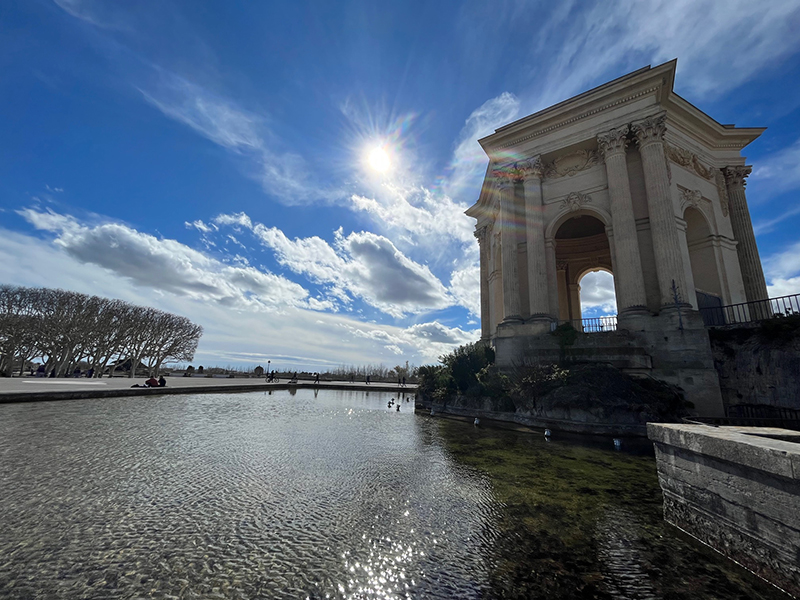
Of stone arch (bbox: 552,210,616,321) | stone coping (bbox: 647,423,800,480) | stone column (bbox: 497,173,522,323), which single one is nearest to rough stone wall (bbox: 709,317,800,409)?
stone column (bbox: 497,173,522,323)

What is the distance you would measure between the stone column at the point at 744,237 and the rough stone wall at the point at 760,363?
9.06 metres

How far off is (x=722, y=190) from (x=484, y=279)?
16.5 metres

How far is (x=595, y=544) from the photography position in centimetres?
374

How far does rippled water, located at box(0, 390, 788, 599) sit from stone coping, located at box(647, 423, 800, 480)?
1.10 meters

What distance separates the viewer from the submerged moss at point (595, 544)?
297 centimetres

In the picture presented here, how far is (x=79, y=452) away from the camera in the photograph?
6.34m

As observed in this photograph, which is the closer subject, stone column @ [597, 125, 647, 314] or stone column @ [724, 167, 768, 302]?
stone column @ [597, 125, 647, 314]

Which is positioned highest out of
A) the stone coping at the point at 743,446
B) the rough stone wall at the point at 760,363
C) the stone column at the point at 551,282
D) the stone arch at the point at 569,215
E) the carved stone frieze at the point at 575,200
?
the carved stone frieze at the point at 575,200

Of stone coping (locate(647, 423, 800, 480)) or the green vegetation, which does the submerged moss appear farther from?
the green vegetation

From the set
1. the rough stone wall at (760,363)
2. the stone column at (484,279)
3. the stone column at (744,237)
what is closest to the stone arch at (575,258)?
the stone column at (484,279)

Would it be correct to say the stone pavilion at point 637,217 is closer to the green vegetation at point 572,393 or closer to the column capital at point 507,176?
the column capital at point 507,176

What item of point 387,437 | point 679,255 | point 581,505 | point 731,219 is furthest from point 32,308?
point 731,219

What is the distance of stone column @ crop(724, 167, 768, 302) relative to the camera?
65.2 ft

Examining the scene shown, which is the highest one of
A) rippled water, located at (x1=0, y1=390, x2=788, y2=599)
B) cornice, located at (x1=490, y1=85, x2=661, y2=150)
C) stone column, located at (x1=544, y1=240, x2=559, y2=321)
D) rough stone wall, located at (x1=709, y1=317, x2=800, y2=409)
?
cornice, located at (x1=490, y1=85, x2=661, y2=150)
